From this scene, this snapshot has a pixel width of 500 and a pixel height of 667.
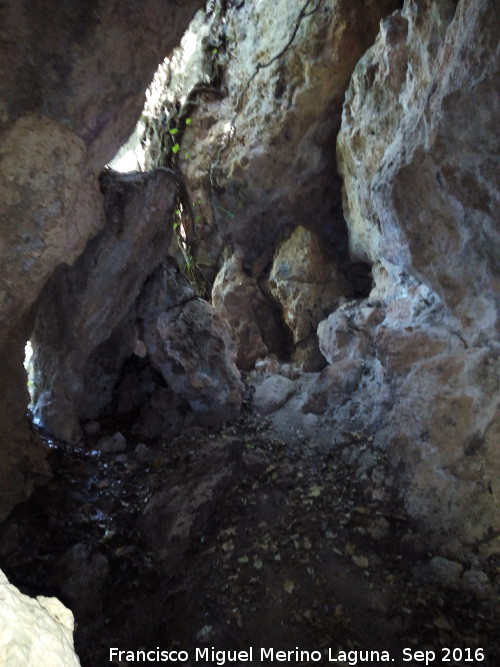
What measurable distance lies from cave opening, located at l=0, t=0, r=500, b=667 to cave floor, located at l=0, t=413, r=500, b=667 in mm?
20

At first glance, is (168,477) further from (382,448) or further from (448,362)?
(448,362)

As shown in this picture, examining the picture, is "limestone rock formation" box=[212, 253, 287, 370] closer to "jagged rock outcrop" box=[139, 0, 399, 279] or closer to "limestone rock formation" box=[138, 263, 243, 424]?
"jagged rock outcrop" box=[139, 0, 399, 279]

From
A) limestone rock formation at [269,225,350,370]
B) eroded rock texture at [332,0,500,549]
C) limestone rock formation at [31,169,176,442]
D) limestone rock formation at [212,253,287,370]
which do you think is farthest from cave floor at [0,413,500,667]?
limestone rock formation at [212,253,287,370]

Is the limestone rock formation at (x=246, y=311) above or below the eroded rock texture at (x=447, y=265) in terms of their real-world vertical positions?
above

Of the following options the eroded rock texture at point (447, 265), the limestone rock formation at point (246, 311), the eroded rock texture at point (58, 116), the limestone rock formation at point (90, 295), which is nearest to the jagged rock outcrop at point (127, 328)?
the limestone rock formation at point (90, 295)

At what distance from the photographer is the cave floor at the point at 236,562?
3.04m

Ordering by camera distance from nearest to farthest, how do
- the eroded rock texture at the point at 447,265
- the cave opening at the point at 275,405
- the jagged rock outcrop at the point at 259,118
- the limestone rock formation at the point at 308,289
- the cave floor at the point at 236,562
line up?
the cave floor at the point at 236,562 < the cave opening at the point at 275,405 < the eroded rock texture at the point at 447,265 < the jagged rock outcrop at the point at 259,118 < the limestone rock formation at the point at 308,289

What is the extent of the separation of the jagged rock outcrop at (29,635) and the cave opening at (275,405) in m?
0.04

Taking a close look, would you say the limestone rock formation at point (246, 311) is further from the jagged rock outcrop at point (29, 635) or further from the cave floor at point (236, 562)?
the jagged rock outcrop at point (29, 635)

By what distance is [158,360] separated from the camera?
7.02 meters

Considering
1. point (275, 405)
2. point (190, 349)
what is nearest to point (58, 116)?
point (190, 349)

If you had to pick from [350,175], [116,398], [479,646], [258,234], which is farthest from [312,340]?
[479,646]

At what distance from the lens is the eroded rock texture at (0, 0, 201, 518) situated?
311 cm

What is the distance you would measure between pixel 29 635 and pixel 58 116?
12.2 feet
